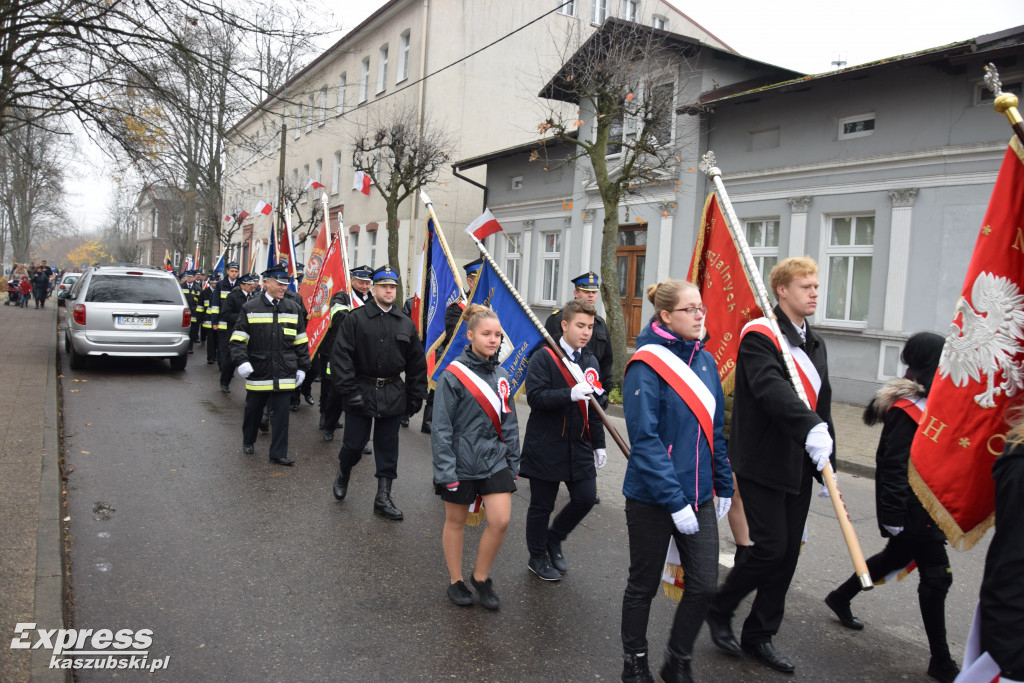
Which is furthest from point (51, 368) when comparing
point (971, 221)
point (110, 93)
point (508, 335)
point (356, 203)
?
point (356, 203)

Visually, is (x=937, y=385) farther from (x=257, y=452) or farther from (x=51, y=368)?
(x=51, y=368)

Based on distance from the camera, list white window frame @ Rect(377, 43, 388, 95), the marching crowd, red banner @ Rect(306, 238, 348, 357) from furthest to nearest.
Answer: white window frame @ Rect(377, 43, 388, 95) → red banner @ Rect(306, 238, 348, 357) → the marching crowd

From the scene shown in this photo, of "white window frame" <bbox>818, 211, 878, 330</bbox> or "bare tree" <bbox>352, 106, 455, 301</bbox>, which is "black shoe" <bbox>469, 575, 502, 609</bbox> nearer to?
"white window frame" <bbox>818, 211, 878, 330</bbox>

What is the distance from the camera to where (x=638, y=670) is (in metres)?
3.34

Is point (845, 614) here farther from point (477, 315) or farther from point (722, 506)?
point (477, 315)

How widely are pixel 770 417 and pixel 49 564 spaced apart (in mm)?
3927

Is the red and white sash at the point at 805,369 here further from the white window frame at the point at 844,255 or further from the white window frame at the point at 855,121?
the white window frame at the point at 855,121

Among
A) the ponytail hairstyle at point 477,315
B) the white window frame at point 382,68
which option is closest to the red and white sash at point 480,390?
the ponytail hairstyle at point 477,315

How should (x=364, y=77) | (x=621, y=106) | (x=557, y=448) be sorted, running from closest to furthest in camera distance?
(x=557, y=448)
(x=621, y=106)
(x=364, y=77)

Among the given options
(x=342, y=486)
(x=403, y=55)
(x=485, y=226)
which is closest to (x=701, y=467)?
(x=342, y=486)

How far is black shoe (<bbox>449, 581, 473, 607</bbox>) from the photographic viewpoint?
427 centimetres

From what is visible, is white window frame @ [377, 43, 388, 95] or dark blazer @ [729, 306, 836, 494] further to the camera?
white window frame @ [377, 43, 388, 95]

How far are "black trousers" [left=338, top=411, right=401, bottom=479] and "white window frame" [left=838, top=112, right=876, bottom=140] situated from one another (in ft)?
35.8

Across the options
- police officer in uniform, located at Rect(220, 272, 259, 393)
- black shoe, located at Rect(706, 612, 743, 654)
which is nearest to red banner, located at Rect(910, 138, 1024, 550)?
black shoe, located at Rect(706, 612, 743, 654)
